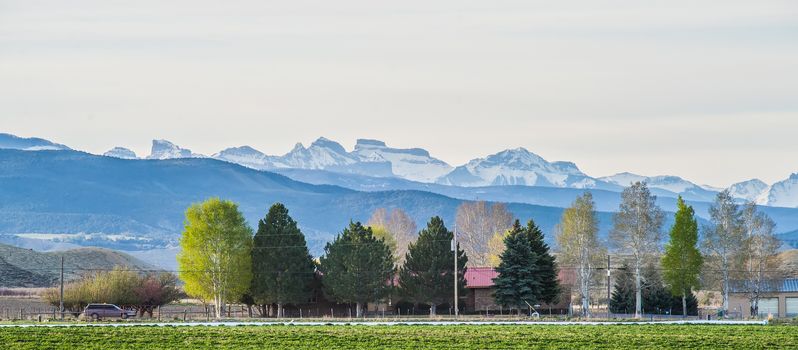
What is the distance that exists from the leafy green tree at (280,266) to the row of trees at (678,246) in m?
20.8

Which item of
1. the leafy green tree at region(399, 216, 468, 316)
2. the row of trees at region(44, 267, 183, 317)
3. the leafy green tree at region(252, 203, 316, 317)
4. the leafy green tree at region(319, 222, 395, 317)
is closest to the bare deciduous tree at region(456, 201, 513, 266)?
the leafy green tree at region(399, 216, 468, 316)

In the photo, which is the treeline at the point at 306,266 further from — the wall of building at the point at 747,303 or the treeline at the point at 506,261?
the wall of building at the point at 747,303

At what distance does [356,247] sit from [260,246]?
7.38 meters

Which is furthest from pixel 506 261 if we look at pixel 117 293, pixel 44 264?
pixel 44 264

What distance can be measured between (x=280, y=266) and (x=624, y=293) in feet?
91.1

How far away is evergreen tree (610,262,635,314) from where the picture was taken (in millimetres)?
106375

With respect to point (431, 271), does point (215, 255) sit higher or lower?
higher

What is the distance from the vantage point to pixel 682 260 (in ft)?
330

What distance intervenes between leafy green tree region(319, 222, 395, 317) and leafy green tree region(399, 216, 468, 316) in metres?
1.60

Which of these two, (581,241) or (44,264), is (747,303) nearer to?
(581,241)

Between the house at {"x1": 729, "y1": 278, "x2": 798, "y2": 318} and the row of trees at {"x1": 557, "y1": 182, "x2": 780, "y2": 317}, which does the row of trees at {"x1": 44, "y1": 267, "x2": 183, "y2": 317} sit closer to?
the row of trees at {"x1": 557, "y1": 182, "x2": 780, "y2": 317}

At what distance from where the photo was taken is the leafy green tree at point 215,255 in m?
99.8

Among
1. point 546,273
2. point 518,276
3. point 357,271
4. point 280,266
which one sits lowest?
point 518,276

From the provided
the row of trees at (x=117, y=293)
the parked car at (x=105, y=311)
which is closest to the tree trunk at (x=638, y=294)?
the row of trees at (x=117, y=293)
